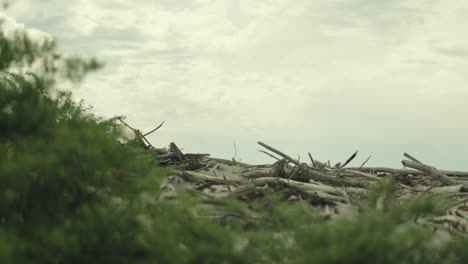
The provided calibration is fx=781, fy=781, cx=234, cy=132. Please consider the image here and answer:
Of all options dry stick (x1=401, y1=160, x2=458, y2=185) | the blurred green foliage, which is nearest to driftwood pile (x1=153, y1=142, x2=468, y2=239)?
dry stick (x1=401, y1=160, x2=458, y2=185)

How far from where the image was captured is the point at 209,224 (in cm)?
391

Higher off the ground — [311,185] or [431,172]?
[431,172]

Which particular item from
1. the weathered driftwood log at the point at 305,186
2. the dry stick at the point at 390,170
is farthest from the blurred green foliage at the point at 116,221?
the dry stick at the point at 390,170

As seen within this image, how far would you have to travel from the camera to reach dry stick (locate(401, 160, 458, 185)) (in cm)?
709

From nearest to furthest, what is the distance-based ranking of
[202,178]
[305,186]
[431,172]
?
1. [305,186]
2. [202,178]
3. [431,172]

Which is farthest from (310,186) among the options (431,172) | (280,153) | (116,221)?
(116,221)

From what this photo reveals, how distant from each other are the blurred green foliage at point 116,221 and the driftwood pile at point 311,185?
515mm

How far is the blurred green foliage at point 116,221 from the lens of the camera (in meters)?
3.75

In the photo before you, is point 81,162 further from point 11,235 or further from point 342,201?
point 342,201

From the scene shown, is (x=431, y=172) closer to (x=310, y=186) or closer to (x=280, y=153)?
(x=280, y=153)

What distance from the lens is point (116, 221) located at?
156 inches

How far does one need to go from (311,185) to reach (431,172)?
1.94 metres

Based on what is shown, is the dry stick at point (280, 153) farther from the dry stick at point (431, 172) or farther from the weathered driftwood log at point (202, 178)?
the dry stick at point (431, 172)

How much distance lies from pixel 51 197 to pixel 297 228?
129cm
